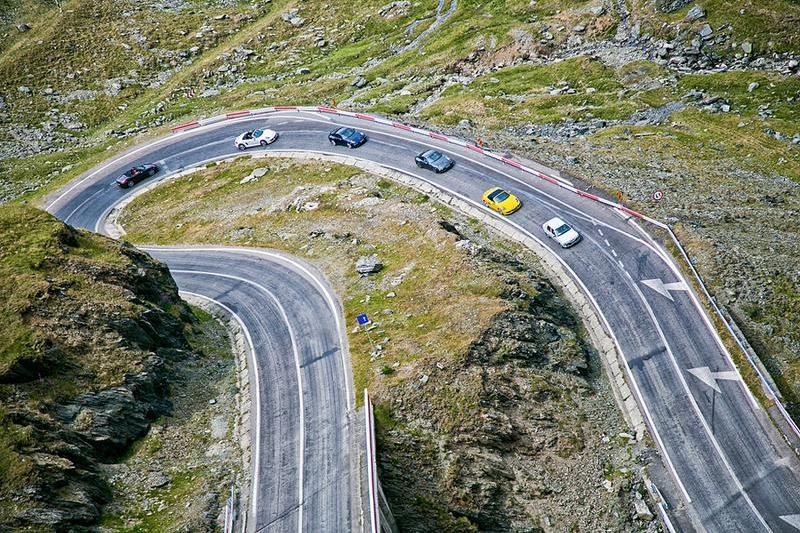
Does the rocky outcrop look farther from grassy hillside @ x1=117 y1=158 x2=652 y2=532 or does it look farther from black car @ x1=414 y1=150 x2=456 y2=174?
black car @ x1=414 y1=150 x2=456 y2=174

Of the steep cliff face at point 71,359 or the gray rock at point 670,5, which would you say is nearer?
the steep cliff face at point 71,359

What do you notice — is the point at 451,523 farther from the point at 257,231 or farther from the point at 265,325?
the point at 257,231

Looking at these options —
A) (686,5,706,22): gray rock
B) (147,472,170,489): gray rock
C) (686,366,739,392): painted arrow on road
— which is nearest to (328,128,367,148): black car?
(686,366,739,392): painted arrow on road

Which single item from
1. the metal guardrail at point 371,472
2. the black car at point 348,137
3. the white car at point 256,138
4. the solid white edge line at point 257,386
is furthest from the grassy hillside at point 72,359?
the white car at point 256,138

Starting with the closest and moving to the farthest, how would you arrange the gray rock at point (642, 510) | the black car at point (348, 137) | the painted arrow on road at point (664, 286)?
the gray rock at point (642, 510) → the painted arrow on road at point (664, 286) → the black car at point (348, 137)

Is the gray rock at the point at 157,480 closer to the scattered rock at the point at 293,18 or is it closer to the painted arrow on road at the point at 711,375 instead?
the painted arrow on road at the point at 711,375

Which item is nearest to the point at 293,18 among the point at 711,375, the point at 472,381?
the point at 472,381
